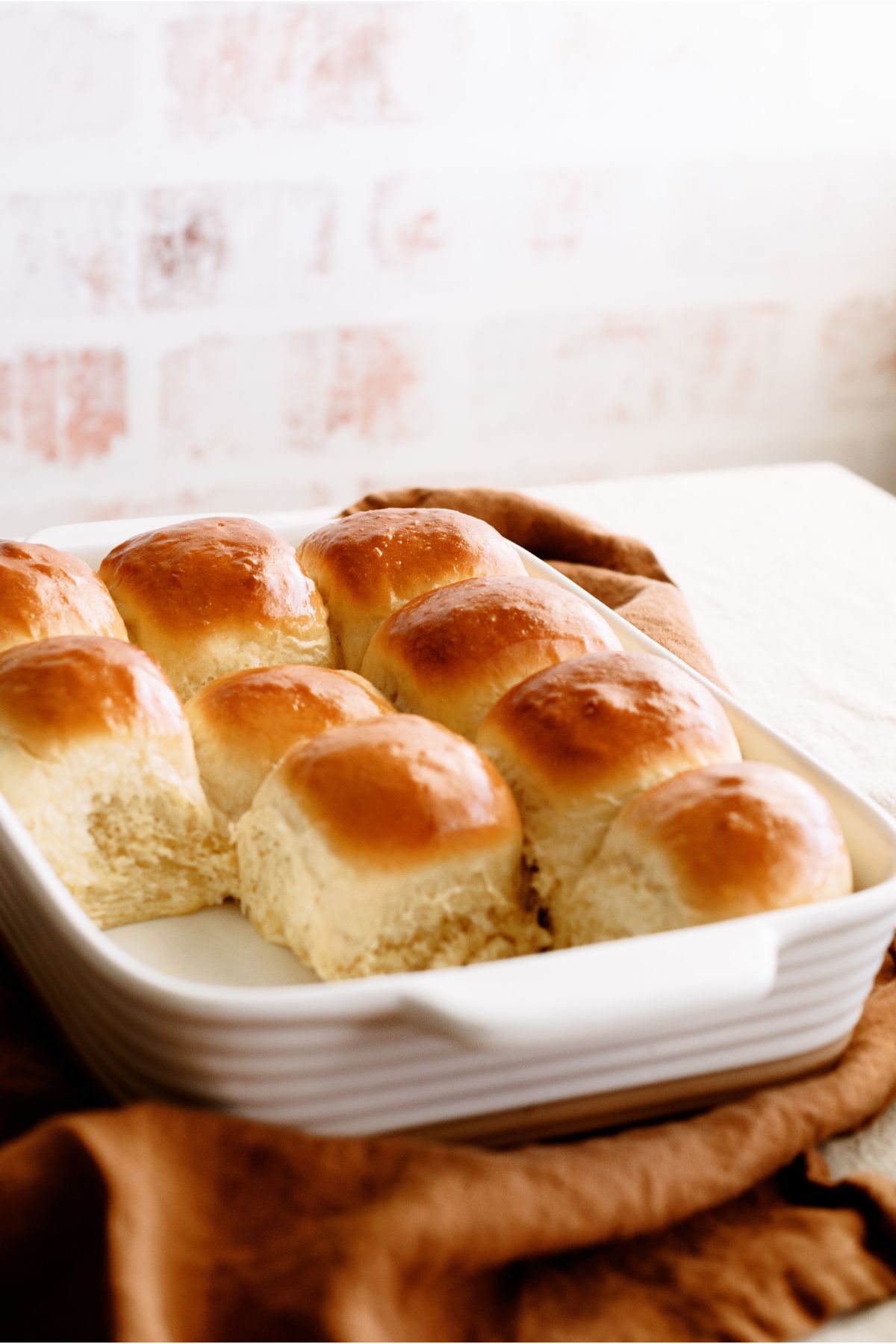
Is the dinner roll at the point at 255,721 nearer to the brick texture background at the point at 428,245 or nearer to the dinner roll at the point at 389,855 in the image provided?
the dinner roll at the point at 389,855

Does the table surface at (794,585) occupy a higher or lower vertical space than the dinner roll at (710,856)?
lower

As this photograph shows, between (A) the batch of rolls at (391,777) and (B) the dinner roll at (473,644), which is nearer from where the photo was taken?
(A) the batch of rolls at (391,777)

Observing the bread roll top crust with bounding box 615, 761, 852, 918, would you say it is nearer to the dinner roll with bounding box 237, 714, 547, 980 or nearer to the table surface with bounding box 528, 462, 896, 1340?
the dinner roll with bounding box 237, 714, 547, 980

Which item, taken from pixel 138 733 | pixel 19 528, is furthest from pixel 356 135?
pixel 138 733

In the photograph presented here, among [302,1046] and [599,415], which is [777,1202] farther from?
[599,415]

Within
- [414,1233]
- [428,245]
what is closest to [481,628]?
[414,1233]

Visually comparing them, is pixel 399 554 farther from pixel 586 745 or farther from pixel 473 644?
pixel 586 745

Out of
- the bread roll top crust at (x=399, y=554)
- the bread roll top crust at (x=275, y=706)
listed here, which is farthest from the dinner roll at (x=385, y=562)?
the bread roll top crust at (x=275, y=706)
